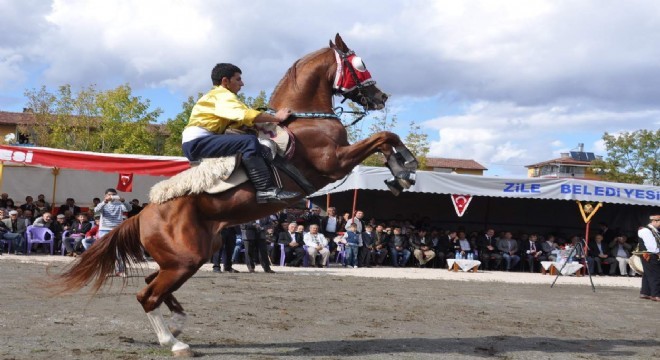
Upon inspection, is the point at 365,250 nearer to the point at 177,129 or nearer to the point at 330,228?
the point at 330,228

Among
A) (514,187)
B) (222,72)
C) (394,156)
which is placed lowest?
(394,156)

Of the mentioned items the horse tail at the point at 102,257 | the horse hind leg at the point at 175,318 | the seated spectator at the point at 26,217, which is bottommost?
the horse hind leg at the point at 175,318

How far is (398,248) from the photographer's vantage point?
22.3 metres

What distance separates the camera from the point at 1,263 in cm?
1549

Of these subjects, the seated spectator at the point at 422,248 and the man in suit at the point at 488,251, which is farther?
the man in suit at the point at 488,251

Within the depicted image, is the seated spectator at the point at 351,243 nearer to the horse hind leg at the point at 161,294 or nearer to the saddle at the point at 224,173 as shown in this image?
the saddle at the point at 224,173

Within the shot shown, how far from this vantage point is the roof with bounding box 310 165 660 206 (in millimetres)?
21286

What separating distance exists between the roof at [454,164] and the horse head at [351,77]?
89944 mm

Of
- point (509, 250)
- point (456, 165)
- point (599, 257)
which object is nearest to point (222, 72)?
point (509, 250)

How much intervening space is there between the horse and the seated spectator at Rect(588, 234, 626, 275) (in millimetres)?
18427

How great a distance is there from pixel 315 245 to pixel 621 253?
11.0 metres

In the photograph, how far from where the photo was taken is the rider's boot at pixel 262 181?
6645 millimetres

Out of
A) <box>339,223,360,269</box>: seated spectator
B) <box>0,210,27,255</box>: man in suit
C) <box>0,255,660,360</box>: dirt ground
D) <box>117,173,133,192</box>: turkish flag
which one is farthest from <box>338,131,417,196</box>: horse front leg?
→ <box>0,210,27,255</box>: man in suit

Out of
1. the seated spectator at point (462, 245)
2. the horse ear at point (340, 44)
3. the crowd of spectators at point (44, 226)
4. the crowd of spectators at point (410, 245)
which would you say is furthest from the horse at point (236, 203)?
the seated spectator at point (462, 245)
